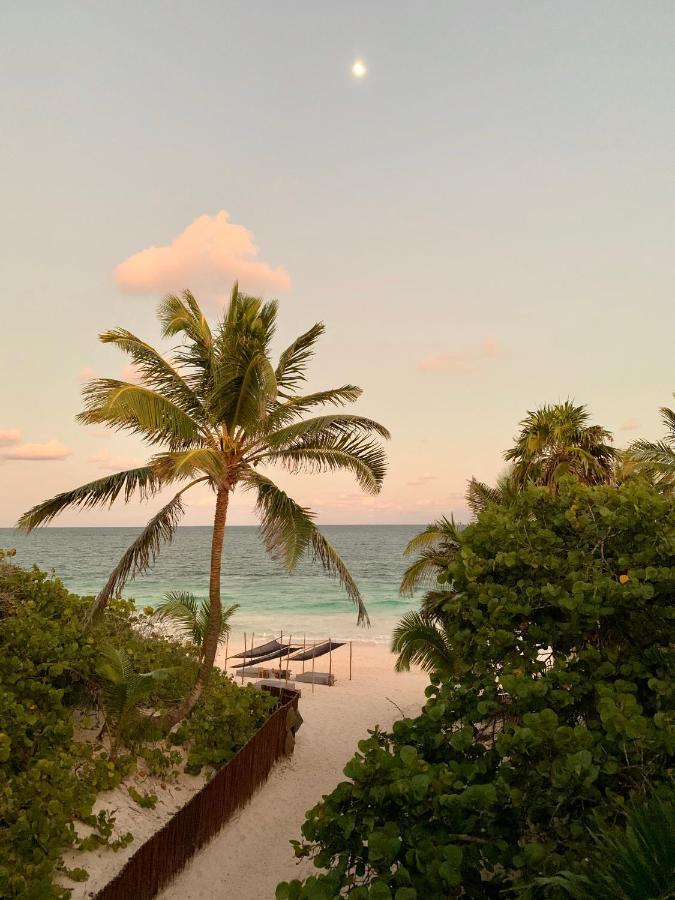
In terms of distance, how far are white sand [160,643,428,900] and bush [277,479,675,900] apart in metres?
3.96

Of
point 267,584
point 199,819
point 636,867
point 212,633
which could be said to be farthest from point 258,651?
point 267,584

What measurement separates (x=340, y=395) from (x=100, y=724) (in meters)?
7.05

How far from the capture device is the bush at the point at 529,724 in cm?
351

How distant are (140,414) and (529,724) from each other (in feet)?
23.9

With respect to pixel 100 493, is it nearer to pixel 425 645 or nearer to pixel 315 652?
pixel 425 645

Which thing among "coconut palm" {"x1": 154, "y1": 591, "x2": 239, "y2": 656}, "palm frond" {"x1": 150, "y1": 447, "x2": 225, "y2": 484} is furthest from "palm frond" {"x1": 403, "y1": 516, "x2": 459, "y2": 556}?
"coconut palm" {"x1": 154, "y1": 591, "x2": 239, "y2": 656}

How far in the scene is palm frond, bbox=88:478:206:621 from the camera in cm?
910

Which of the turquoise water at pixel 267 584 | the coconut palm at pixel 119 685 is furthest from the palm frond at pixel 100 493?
the turquoise water at pixel 267 584

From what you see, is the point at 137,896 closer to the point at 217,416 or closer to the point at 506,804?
the point at 506,804

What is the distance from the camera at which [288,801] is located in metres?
10.3

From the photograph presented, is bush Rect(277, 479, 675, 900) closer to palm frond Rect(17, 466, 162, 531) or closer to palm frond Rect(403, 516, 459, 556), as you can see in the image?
palm frond Rect(403, 516, 459, 556)

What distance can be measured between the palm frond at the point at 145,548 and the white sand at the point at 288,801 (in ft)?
13.0

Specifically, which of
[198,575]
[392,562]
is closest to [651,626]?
[198,575]

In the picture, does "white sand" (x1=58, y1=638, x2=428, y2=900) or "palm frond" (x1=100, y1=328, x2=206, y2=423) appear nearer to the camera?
"white sand" (x1=58, y1=638, x2=428, y2=900)
